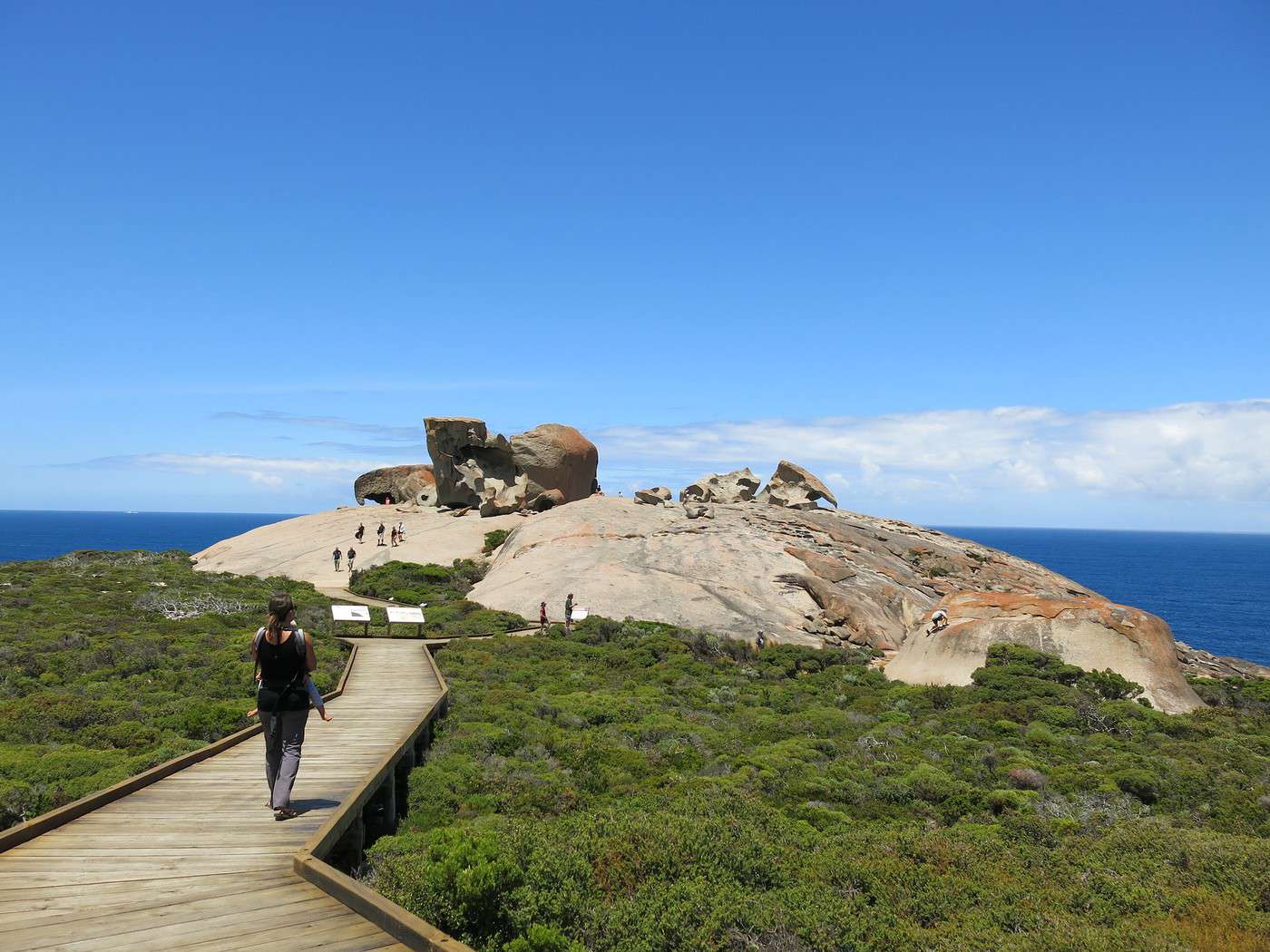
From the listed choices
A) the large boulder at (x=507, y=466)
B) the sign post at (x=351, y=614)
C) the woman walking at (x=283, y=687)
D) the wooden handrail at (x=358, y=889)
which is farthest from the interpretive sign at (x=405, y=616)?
the large boulder at (x=507, y=466)

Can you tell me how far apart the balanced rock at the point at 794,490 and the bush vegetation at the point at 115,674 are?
3101cm

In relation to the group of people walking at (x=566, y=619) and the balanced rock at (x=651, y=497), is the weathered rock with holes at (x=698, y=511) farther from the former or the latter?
the group of people walking at (x=566, y=619)

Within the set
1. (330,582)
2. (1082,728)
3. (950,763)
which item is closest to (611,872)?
(950,763)

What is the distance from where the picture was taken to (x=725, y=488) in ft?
199

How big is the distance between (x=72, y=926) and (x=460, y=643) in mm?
23026

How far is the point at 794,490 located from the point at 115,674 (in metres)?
44.3

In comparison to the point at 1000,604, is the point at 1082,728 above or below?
below

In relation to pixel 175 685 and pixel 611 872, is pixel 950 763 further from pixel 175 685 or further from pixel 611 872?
pixel 175 685

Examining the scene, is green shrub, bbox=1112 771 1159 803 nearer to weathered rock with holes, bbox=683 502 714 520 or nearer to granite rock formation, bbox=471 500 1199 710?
granite rock formation, bbox=471 500 1199 710

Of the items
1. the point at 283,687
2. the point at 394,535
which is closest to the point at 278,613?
the point at 283,687

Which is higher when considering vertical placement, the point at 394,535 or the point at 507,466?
the point at 507,466

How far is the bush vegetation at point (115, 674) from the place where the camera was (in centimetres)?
1377

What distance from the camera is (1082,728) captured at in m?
22.9

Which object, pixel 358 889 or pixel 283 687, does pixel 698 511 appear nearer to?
pixel 283 687
